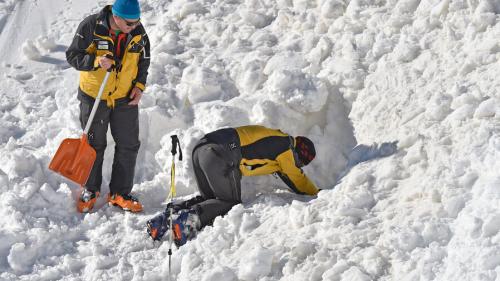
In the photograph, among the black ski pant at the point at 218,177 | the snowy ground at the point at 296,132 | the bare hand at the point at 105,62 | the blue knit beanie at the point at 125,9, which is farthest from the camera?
the black ski pant at the point at 218,177

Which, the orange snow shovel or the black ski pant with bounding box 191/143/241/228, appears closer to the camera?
the black ski pant with bounding box 191/143/241/228

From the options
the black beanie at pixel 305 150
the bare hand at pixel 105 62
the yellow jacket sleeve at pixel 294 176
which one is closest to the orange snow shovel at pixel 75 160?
the bare hand at pixel 105 62

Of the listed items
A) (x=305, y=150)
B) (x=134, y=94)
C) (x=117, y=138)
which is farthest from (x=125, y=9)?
(x=305, y=150)

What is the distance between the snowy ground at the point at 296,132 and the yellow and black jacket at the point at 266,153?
0.16m

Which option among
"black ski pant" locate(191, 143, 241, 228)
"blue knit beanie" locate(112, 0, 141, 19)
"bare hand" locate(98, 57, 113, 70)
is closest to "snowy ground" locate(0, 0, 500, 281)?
"black ski pant" locate(191, 143, 241, 228)

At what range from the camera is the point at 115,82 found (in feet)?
21.9

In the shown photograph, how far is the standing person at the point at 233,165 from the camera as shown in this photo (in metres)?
6.41

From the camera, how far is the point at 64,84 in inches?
342

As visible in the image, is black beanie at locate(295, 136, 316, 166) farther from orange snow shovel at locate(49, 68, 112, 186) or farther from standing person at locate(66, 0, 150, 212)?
orange snow shovel at locate(49, 68, 112, 186)

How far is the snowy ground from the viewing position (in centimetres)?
527

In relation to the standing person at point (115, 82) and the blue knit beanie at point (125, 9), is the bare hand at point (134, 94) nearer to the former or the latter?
the standing person at point (115, 82)

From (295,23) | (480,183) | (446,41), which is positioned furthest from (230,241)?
(295,23)

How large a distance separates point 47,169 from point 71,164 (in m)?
0.53

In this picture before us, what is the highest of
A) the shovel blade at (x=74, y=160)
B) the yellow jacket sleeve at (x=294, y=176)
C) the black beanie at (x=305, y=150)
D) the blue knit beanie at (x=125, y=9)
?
the blue knit beanie at (x=125, y=9)
